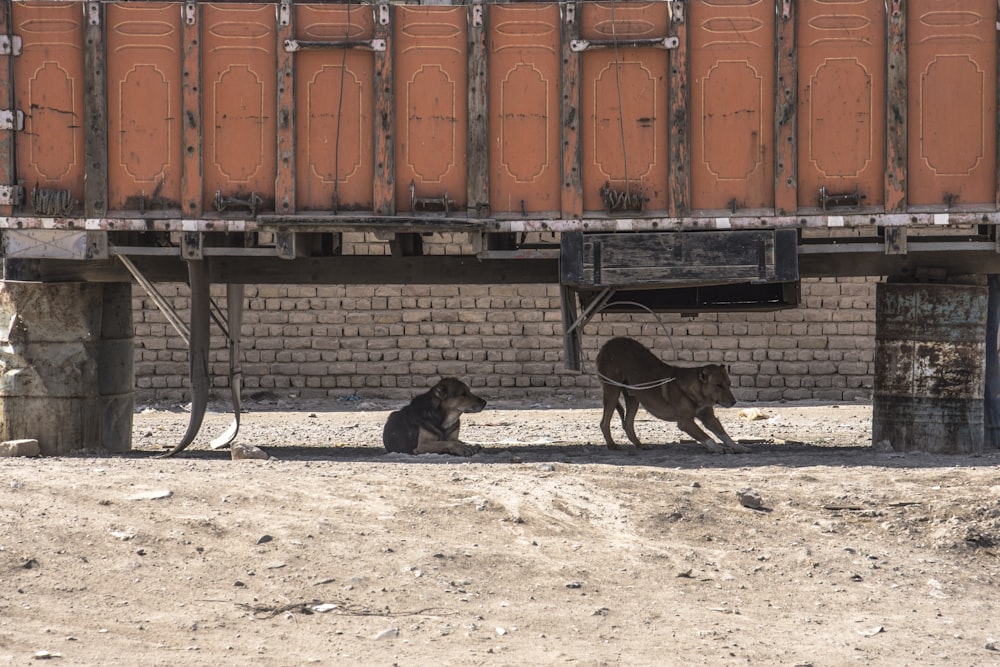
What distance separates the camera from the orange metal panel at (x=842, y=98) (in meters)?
9.17

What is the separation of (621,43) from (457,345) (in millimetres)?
6179

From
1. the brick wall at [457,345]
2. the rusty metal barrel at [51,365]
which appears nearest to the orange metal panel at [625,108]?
the rusty metal barrel at [51,365]

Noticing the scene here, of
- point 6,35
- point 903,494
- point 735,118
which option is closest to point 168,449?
point 6,35

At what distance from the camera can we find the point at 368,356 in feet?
49.0

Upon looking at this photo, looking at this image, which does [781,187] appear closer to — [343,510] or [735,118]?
[735,118]

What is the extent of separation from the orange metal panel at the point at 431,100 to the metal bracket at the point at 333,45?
17cm

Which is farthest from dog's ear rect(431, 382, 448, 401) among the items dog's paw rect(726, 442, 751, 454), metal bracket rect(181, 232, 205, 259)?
dog's paw rect(726, 442, 751, 454)

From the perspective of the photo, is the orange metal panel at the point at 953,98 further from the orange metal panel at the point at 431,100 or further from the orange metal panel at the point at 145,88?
the orange metal panel at the point at 145,88

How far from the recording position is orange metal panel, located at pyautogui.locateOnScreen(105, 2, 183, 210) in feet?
31.0

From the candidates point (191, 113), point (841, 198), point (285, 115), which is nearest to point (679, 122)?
point (841, 198)

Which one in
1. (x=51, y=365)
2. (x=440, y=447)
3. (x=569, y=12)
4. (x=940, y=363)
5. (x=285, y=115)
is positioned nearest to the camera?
(x=569, y=12)

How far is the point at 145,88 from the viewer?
31.1ft

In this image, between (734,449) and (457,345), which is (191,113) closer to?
(734,449)

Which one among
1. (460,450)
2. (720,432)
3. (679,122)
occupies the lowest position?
(460,450)
